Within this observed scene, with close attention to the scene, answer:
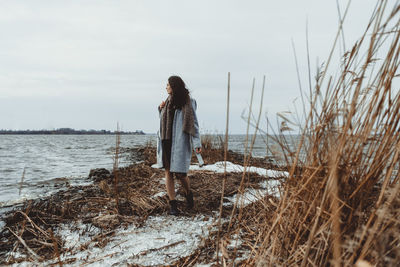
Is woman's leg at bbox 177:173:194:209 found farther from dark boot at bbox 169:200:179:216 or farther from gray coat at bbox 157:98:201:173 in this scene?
dark boot at bbox 169:200:179:216

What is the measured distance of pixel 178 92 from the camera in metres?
3.20

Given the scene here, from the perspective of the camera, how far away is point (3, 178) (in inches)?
267

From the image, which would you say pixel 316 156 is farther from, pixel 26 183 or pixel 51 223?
pixel 26 183

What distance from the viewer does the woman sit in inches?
126

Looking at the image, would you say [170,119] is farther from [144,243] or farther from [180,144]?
[144,243]

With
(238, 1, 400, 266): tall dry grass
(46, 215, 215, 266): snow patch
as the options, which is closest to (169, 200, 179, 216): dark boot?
(46, 215, 215, 266): snow patch

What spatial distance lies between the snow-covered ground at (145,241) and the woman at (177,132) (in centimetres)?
40

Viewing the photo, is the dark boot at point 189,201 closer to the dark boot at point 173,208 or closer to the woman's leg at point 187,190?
the woman's leg at point 187,190

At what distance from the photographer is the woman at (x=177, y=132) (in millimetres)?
3207

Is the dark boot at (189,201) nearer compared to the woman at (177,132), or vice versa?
the woman at (177,132)

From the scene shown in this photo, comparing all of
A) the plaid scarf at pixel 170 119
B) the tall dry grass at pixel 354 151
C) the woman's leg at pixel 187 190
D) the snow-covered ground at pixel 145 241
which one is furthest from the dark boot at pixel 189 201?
the tall dry grass at pixel 354 151

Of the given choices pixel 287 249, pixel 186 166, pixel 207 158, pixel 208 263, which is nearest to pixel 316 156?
pixel 287 249

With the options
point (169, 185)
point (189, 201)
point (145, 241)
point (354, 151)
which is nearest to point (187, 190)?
point (189, 201)

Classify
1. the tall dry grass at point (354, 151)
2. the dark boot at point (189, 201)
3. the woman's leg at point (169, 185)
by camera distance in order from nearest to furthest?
the tall dry grass at point (354, 151)
the woman's leg at point (169, 185)
the dark boot at point (189, 201)
